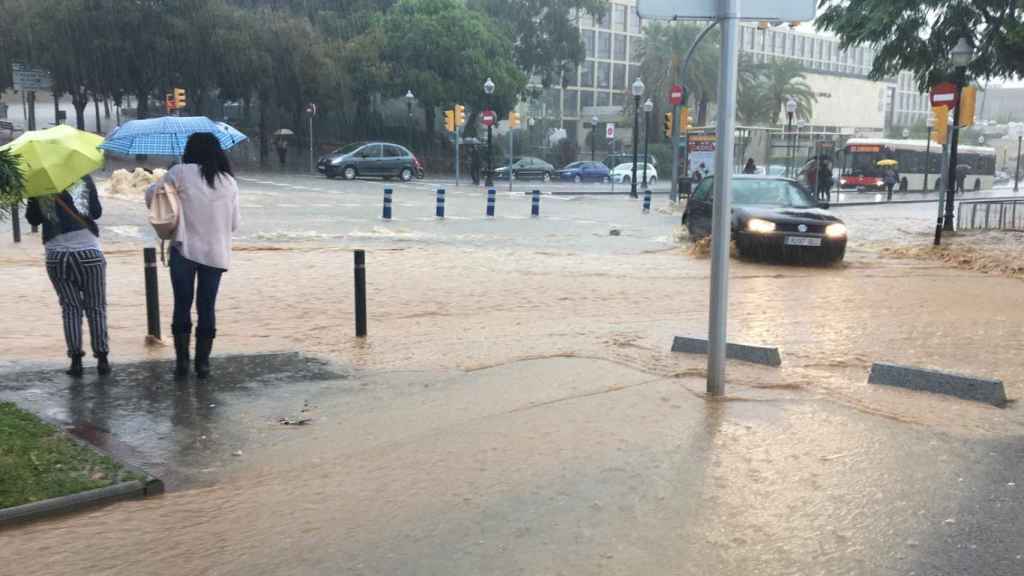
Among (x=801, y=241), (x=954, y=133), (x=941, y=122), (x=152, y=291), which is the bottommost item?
(x=801, y=241)

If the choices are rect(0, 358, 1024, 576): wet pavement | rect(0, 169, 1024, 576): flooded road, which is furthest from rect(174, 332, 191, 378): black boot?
rect(0, 169, 1024, 576): flooded road

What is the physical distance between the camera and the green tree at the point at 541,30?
65000 mm

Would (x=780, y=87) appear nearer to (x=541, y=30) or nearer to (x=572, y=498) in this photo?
(x=541, y=30)

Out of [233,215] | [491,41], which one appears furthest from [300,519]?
[491,41]

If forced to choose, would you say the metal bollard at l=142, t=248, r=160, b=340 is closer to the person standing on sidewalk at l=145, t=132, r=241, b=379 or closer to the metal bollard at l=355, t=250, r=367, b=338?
the person standing on sidewalk at l=145, t=132, r=241, b=379

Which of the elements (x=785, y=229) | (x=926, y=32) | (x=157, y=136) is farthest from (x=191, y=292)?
(x=926, y=32)

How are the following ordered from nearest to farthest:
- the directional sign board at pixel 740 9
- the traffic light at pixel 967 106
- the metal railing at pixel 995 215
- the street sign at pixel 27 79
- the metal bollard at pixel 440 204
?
the directional sign board at pixel 740 9
the street sign at pixel 27 79
the traffic light at pixel 967 106
the metal railing at pixel 995 215
the metal bollard at pixel 440 204

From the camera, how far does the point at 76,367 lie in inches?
275

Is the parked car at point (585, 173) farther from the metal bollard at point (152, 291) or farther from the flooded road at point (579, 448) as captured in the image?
the metal bollard at point (152, 291)

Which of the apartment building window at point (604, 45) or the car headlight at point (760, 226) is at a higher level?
the apartment building window at point (604, 45)

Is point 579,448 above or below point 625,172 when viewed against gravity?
below

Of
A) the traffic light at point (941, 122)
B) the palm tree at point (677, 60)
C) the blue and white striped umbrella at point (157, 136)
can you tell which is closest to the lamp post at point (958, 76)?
the traffic light at point (941, 122)

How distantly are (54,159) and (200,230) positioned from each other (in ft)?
3.33

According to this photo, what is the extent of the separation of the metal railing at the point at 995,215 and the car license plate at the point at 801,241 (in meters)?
8.42
